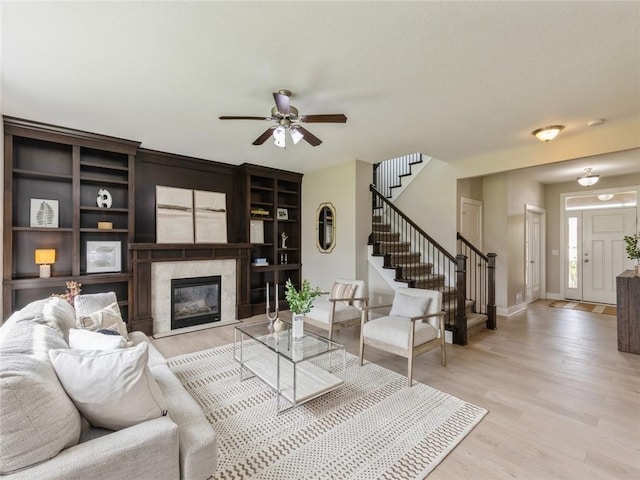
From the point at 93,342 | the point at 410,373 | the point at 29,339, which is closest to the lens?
the point at 29,339

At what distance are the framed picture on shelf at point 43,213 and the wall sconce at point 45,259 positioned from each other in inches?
14.6

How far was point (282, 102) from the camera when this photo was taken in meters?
2.42

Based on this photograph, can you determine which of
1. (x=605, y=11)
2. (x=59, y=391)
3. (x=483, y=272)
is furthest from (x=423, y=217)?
(x=59, y=391)

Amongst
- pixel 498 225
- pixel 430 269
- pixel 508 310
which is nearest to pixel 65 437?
pixel 430 269

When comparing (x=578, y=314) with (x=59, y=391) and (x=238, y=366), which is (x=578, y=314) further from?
(x=59, y=391)

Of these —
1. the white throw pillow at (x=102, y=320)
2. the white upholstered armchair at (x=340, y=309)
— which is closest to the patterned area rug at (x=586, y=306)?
the white upholstered armchair at (x=340, y=309)

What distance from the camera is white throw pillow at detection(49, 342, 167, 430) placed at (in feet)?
4.44

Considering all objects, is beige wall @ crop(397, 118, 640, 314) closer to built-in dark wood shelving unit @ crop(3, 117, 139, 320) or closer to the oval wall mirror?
the oval wall mirror

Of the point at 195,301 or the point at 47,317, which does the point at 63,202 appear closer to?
the point at 195,301

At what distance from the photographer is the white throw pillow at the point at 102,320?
2398 millimetres

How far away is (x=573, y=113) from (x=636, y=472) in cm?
310

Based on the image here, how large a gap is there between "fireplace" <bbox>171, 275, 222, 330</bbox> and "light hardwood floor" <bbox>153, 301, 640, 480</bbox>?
36cm

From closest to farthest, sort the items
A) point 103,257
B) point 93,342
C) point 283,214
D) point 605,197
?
point 93,342 → point 103,257 → point 283,214 → point 605,197

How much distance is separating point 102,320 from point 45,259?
201cm
